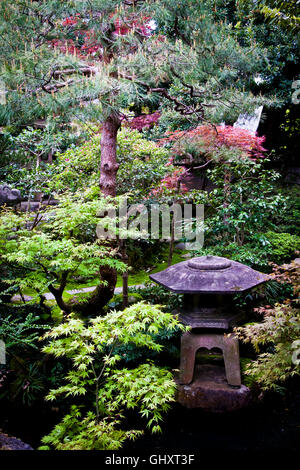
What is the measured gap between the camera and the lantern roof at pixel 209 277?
3.60m

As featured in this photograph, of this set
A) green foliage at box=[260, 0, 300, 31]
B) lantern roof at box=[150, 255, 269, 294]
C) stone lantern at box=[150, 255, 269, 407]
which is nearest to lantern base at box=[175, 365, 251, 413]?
stone lantern at box=[150, 255, 269, 407]

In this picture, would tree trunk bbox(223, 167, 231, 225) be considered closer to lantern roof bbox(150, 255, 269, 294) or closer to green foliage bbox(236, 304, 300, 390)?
lantern roof bbox(150, 255, 269, 294)

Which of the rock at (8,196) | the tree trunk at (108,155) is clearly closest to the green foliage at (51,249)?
the tree trunk at (108,155)

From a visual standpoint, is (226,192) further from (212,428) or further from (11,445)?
(11,445)

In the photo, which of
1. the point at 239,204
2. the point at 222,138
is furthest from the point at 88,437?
the point at 222,138

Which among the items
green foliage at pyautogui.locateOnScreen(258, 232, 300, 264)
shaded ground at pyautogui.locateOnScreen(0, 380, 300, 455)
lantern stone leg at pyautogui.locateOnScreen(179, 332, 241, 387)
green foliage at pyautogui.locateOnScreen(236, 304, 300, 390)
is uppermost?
green foliage at pyautogui.locateOnScreen(236, 304, 300, 390)

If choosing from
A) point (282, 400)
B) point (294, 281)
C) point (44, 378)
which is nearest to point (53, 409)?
point (44, 378)

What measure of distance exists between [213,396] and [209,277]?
4.43ft

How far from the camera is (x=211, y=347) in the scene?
385 centimetres

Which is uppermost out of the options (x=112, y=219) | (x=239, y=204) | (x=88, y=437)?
(x=112, y=219)

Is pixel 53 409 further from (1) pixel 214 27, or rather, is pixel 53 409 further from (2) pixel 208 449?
(1) pixel 214 27

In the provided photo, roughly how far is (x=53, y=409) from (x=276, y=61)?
337 inches

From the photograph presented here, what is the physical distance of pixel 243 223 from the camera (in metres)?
5.96

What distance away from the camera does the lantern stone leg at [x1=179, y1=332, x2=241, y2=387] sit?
12.4ft
